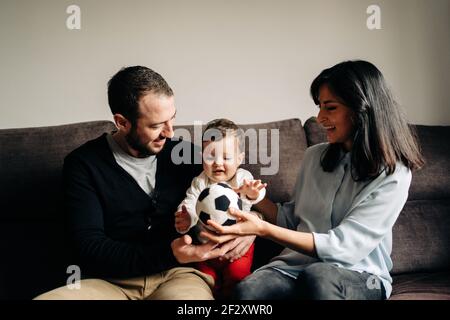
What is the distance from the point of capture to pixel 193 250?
1.47 meters

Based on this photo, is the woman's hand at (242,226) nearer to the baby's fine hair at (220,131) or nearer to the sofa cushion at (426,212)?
the baby's fine hair at (220,131)

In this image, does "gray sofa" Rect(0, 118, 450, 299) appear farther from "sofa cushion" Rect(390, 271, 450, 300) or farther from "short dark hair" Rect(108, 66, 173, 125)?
"short dark hair" Rect(108, 66, 173, 125)

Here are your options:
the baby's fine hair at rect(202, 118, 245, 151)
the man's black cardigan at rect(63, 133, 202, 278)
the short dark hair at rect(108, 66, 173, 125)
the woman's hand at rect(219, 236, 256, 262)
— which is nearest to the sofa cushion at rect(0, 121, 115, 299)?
the man's black cardigan at rect(63, 133, 202, 278)

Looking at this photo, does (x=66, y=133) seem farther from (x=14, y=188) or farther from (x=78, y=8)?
(x=78, y=8)

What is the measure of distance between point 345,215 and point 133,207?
73cm

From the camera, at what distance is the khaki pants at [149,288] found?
4.62 ft

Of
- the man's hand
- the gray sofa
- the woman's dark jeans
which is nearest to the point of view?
the woman's dark jeans

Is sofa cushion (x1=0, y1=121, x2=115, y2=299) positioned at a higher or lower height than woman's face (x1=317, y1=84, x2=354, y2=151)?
lower

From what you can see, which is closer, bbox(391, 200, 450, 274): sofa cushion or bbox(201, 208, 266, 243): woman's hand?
bbox(201, 208, 266, 243): woman's hand

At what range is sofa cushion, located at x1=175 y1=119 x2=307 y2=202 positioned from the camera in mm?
1878

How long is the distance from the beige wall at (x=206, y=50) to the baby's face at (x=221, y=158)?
0.74 m

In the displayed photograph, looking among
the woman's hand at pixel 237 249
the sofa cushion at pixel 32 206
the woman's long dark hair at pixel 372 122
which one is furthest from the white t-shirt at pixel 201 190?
the sofa cushion at pixel 32 206

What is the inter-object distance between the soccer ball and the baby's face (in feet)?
0.55

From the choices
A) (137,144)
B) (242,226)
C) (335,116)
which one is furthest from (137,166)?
(335,116)
